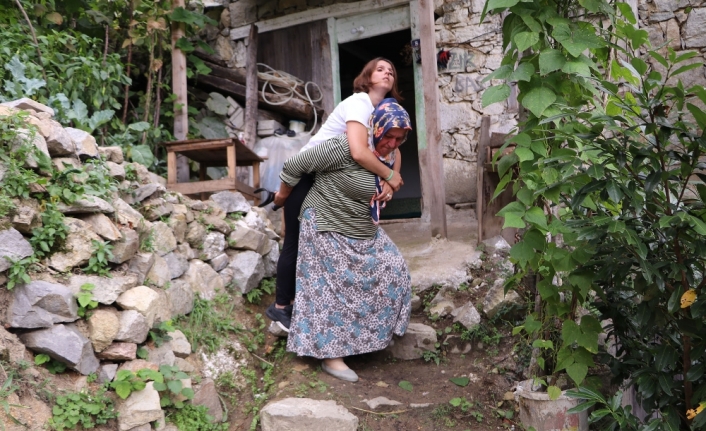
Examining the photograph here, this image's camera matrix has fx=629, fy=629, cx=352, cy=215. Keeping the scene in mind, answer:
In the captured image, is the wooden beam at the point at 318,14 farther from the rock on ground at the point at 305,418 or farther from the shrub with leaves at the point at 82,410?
the shrub with leaves at the point at 82,410

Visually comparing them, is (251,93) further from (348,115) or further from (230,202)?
(348,115)

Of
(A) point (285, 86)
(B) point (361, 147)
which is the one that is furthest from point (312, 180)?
(A) point (285, 86)

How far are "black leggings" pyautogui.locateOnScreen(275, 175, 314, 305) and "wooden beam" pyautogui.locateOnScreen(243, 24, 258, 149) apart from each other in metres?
2.76

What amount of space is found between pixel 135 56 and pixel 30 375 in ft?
14.3

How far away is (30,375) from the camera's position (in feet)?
8.38

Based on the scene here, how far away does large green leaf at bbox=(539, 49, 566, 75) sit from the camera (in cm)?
239

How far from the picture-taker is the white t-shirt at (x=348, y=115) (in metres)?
3.36

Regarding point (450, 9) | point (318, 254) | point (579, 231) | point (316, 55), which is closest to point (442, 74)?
point (450, 9)

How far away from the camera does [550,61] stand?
240cm

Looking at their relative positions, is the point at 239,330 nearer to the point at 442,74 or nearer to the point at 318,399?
the point at 318,399

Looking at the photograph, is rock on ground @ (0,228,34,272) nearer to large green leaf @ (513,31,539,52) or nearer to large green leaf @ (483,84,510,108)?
large green leaf @ (483,84,510,108)

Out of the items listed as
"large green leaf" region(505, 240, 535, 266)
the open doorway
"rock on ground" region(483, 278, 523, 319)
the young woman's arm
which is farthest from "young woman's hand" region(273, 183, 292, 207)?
the open doorway

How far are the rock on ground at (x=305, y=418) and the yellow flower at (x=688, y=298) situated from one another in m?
1.56

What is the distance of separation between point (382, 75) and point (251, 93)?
305 cm
